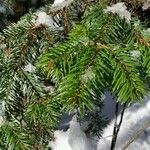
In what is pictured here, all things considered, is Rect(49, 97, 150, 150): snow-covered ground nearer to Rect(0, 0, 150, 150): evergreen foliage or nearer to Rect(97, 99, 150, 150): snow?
Rect(97, 99, 150, 150): snow

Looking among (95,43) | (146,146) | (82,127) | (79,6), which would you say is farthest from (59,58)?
A: (146,146)

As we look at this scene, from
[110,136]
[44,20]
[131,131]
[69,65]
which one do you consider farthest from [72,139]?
[69,65]

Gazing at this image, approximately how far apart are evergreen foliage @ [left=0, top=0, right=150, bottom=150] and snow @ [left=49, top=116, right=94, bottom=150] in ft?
5.00

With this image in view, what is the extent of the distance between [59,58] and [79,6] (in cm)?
39

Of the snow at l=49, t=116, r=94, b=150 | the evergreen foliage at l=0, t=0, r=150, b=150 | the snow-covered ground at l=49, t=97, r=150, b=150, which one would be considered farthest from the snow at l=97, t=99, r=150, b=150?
the evergreen foliage at l=0, t=0, r=150, b=150

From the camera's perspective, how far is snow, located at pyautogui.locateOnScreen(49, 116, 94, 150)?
270cm

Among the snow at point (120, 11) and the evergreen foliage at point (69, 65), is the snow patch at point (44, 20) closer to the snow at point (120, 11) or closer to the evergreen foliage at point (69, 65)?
the evergreen foliage at point (69, 65)

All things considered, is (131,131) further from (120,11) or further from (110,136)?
(120,11)

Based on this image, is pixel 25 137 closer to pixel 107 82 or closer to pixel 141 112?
pixel 107 82

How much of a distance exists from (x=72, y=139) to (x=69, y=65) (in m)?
2.12

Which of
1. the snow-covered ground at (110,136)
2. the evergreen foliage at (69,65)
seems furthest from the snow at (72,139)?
the evergreen foliage at (69,65)

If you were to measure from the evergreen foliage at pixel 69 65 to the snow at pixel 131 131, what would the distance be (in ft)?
7.48

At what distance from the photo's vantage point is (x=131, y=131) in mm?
3529

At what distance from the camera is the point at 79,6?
47.1 inches
